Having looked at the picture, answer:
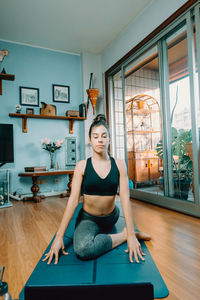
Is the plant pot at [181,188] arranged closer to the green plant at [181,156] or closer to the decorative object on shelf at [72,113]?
the green plant at [181,156]

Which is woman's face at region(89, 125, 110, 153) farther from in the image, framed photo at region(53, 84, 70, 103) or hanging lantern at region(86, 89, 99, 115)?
framed photo at region(53, 84, 70, 103)

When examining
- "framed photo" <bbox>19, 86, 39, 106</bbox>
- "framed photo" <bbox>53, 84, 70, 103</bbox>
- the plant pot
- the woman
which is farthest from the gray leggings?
"framed photo" <bbox>53, 84, 70, 103</bbox>

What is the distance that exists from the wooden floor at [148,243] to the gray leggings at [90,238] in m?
0.32

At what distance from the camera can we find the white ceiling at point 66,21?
2.80 m

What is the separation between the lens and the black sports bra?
1347mm

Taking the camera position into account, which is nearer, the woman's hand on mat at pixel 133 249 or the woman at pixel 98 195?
the woman's hand on mat at pixel 133 249

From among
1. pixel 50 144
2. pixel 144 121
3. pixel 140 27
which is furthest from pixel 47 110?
pixel 140 27

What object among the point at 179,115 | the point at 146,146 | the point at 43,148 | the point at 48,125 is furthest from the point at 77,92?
the point at 179,115

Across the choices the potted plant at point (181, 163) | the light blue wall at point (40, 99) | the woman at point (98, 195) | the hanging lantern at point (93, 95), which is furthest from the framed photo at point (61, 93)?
the woman at point (98, 195)

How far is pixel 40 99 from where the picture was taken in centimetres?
→ 377

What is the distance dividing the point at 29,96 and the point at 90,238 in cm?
313

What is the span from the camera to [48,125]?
12.5 ft

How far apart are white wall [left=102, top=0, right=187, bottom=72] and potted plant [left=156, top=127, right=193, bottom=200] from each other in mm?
1455

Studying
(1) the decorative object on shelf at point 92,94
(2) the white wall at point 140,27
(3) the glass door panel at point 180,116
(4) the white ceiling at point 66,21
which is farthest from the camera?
(1) the decorative object on shelf at point 92,94
